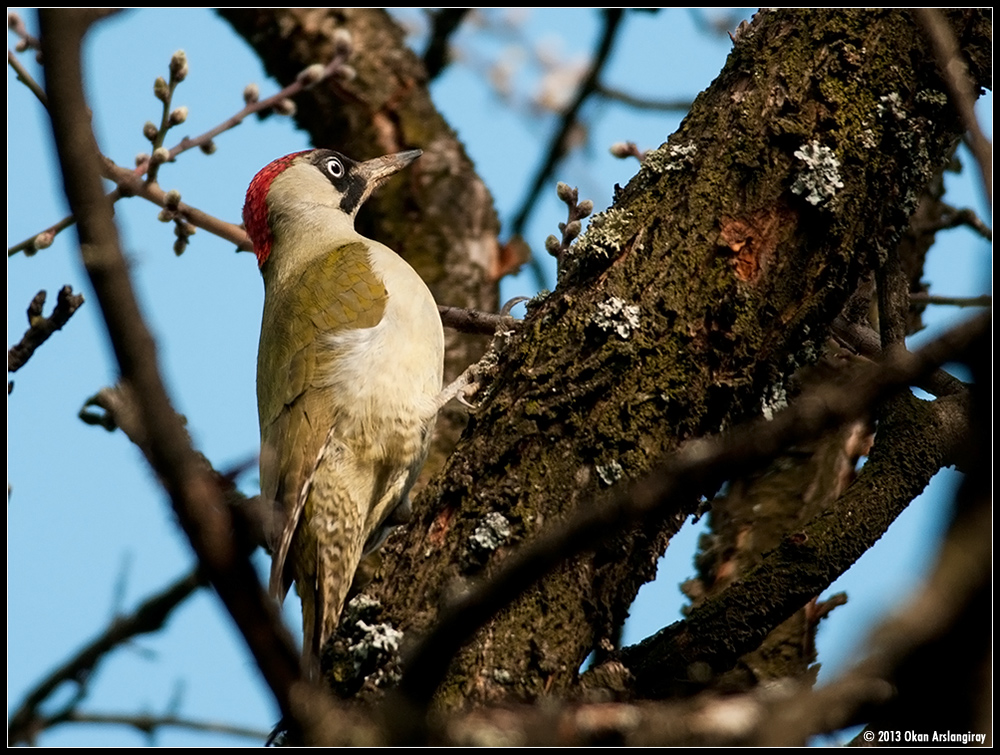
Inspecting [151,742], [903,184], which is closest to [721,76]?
[903,184]

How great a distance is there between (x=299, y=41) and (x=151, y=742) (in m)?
3.80

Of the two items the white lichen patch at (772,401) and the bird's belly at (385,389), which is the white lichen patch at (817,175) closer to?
the white lichen patch at (772,401)

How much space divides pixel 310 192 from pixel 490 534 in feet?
11.9

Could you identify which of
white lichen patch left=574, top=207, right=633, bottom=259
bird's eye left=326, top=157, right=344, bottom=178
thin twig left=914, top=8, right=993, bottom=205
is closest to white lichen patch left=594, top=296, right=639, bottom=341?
white lichen patch left=574, top=207, right=633, bottom=259

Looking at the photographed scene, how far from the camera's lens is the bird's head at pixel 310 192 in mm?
5602

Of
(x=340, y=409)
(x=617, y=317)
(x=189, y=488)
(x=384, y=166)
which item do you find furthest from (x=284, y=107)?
(x=189, y=488)

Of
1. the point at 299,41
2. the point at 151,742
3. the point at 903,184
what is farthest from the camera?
the point at 299,41

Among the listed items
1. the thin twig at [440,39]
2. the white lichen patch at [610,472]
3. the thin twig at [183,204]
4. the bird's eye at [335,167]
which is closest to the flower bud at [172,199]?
the thin twig at [183,204]

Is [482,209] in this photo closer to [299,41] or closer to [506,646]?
[299,41]

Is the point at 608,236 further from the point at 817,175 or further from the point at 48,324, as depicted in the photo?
the point at 48,324

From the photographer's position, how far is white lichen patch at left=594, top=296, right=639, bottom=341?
287 centimetres

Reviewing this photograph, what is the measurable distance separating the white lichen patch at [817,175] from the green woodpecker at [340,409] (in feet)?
7.02

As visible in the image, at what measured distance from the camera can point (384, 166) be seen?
217 inches

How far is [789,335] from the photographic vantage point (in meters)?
2.90
